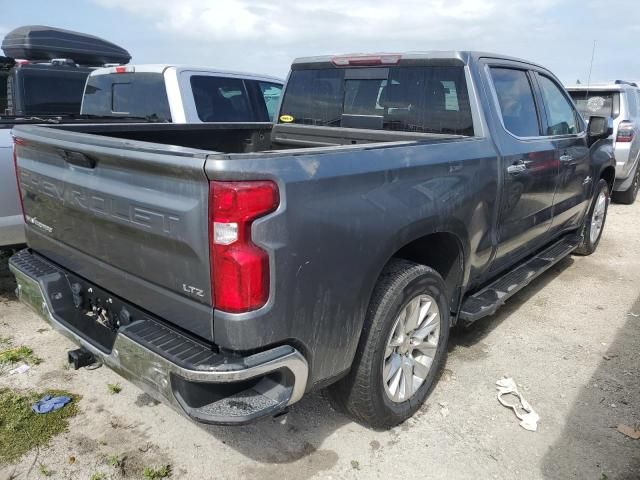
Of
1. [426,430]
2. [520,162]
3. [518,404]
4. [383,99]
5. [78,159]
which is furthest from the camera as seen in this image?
[383,99]

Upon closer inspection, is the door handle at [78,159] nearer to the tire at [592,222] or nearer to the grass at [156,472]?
the grass at [156,472]

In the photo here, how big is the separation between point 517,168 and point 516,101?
622 mm

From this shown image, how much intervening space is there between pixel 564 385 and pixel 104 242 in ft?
9.33

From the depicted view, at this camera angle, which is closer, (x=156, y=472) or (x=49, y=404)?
(x=156, y=472)

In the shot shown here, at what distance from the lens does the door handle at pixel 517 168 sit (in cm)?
336

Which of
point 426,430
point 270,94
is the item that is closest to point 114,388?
point 426,430

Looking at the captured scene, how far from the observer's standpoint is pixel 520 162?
3.47 metres

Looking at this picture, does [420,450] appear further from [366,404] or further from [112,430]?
[112,430]

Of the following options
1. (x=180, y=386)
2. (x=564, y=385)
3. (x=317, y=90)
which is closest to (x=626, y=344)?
(x=564, y=385)

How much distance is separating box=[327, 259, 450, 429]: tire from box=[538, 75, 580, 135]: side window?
2068 mm

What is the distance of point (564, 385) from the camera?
11.0ft

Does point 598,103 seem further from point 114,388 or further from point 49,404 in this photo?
point 49,404

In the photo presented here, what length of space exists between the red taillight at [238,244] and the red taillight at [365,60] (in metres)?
2.02

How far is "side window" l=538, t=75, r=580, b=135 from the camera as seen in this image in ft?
13.8
